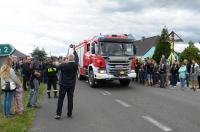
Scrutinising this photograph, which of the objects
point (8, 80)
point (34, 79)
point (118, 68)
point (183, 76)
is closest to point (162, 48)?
point (183, 76)

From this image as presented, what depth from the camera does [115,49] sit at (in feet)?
66.4

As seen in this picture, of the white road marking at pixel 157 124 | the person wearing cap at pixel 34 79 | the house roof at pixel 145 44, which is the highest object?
the house roof at pixel 145 44

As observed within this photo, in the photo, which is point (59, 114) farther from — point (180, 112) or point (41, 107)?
point (180, 112)

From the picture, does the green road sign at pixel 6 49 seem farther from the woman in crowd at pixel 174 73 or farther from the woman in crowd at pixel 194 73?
the woman in crowd at pixel 174 73

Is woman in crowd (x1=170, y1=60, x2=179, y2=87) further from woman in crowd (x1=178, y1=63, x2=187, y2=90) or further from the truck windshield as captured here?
the truck windshield

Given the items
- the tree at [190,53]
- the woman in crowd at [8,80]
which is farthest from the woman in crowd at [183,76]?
the tree at [190,53]

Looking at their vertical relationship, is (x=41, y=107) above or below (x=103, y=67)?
below

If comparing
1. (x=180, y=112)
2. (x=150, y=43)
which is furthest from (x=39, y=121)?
(x=150, y=43)

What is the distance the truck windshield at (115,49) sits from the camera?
20062 mm

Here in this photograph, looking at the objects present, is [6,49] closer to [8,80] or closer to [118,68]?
[8,80]

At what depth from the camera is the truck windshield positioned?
65.8 ft

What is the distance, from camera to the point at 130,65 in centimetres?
2041

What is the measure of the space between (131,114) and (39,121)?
2743 millimetres

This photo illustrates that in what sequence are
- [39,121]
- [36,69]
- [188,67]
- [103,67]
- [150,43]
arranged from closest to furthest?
[39,121], [36,69], [103,67], [188,67], [150,43]
